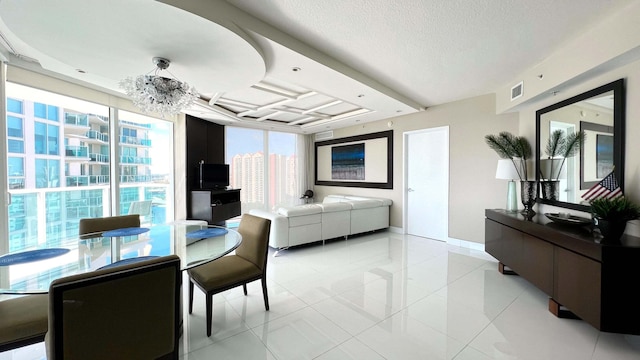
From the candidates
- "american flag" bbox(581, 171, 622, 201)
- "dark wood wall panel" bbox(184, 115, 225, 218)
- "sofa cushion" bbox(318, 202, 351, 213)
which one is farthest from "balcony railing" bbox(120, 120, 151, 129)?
"american flag" bbox(581, 171, 622, 201)

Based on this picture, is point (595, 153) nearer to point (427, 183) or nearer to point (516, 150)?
point (516, 150)

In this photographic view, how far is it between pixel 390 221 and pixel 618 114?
389 cm

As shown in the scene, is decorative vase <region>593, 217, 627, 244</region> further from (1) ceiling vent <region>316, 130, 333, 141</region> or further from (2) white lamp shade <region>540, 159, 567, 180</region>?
(1) ceiling vent <region>316, 130, 333, 141</region>

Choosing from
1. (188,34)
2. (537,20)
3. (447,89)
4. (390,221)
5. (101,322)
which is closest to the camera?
(101,322)

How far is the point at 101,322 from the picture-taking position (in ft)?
3.59

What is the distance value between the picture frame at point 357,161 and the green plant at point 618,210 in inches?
146

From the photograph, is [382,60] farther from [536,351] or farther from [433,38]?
[536,351]

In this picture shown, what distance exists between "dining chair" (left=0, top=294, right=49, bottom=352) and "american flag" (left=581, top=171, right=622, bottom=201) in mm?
4337

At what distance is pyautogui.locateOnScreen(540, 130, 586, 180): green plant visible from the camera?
105 inches

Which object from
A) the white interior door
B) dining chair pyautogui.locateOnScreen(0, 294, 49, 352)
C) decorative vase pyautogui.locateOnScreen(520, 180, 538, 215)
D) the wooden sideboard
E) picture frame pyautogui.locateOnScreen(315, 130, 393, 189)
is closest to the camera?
dining chair pyautogui.locateOnScreen(0, 294, 49, 352)

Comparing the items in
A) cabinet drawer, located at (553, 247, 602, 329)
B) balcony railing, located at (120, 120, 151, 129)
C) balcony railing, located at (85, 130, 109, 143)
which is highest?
balcony railing, located at (120, 120, 151, 129)


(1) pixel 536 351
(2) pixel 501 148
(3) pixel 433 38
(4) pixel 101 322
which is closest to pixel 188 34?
(4) pixel 101 322

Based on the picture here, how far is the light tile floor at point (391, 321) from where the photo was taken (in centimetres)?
182

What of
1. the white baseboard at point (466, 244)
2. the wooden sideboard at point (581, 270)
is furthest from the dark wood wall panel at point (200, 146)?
the wooden sideboard at point (581, 270)
